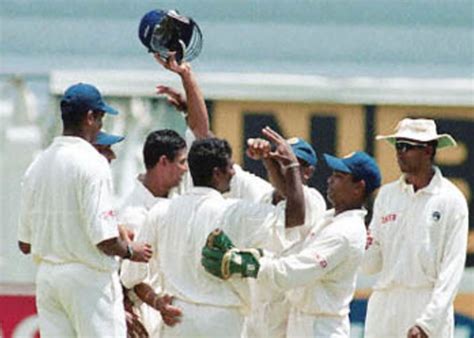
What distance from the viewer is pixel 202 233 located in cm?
798

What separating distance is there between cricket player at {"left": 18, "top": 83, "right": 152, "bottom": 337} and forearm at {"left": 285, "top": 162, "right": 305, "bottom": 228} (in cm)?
52

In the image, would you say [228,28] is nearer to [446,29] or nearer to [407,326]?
[446,29]

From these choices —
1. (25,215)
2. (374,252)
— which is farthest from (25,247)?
(374,252)

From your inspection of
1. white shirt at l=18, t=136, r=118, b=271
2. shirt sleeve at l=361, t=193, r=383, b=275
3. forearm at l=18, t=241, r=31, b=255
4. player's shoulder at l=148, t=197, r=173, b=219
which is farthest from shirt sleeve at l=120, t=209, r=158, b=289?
shirt sleeve at l=361, t=193, r=383, b=275

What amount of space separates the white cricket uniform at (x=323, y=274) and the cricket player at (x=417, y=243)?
357 mm

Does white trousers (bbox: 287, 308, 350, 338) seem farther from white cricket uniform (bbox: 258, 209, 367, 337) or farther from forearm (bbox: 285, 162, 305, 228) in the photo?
forearm (bbox: 285, 162, 305, 228)

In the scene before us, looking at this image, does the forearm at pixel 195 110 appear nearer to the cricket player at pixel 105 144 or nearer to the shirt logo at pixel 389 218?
the cricket player at pixel 105 144

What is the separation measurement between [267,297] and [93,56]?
5452 millimetres

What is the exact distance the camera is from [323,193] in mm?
11414

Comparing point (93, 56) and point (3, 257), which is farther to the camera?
point (93, 56)

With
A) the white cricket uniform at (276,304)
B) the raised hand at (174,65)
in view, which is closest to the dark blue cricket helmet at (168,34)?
the raised hand at (174,65)

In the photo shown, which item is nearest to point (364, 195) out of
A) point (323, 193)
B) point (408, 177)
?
point (408, 177)

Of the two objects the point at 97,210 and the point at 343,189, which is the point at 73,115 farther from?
the point at 343,189

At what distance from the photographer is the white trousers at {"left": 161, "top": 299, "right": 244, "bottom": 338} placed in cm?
796
